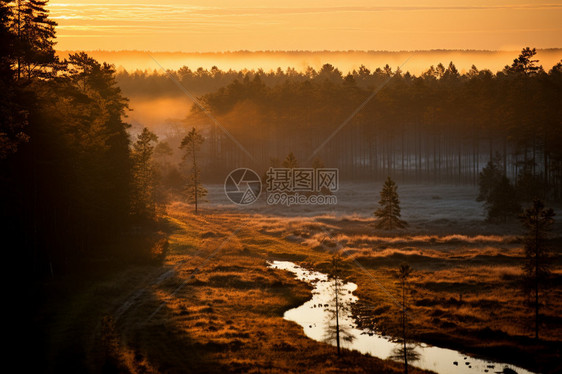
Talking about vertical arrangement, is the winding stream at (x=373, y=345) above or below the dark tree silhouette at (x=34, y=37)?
below

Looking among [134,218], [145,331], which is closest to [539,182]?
[134,218]

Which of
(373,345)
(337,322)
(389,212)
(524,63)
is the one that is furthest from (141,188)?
(524,63)

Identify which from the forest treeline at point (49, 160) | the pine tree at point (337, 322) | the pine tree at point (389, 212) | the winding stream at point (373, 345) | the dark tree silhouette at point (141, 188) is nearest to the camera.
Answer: the winding stream at point (373, 345)

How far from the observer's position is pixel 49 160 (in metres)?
44.1

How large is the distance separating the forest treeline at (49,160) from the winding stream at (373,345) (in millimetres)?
20321

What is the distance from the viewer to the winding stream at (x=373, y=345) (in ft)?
100

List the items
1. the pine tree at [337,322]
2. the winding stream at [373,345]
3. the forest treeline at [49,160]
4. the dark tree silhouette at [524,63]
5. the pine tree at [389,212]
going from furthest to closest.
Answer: the dark tree silhouette at [524,63] → the pine tree at [389,212] → the forest treeline at [49,160] → the pine tree at [337,322] → the winding stream at [373,345]

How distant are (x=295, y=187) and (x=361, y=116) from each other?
36.8 meters

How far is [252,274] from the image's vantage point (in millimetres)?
53281

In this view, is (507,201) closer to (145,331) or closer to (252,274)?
(252,274)

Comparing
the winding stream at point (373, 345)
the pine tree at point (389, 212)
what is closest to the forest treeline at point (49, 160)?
the winding stream at point (373, 345)

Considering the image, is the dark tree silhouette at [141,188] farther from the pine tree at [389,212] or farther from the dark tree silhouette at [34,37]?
the pine tree at [389,212]

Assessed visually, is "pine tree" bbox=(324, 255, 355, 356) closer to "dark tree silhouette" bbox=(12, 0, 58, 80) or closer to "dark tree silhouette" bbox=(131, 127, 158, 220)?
"dark tree silhouette" bbox=(12, 0, 58, 80)

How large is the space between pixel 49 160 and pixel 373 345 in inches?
1081
